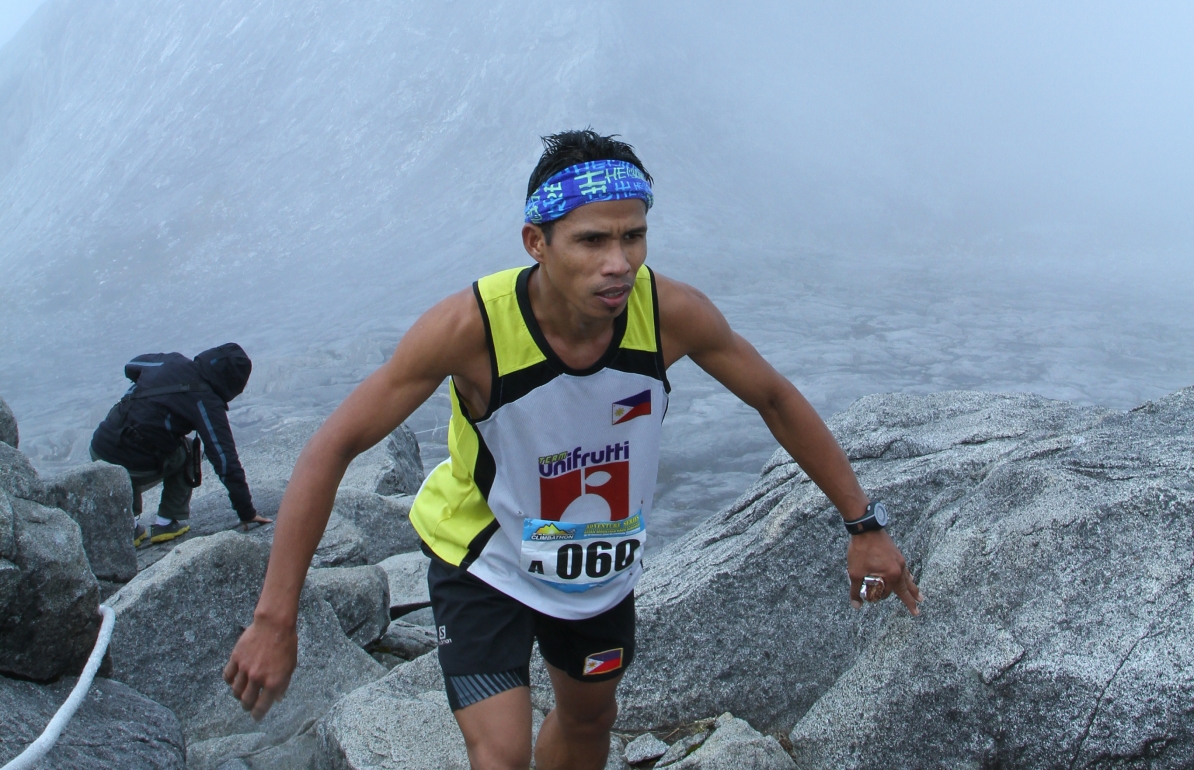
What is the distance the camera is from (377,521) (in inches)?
270

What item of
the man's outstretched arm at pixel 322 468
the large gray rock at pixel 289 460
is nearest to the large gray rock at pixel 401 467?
the large gray rock at pixel 289 460

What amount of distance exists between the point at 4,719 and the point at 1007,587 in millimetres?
2771

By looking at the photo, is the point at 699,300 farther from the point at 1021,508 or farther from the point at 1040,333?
the point at 1040,333

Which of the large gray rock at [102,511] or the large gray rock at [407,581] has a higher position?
the large gray rock at [102,511]

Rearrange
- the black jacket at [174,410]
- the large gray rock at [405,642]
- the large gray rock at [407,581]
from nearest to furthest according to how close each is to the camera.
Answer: the large gray rock at [405,642], the large gray rock at [407,581], the black jacket at [174,410]

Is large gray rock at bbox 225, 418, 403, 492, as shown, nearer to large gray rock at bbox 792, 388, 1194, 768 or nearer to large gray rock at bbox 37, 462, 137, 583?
large gray rock at bbox 37, 462, 137, 583

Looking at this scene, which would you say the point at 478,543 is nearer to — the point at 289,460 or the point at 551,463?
the point at 551,463

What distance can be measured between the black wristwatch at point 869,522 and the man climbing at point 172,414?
4672 mm

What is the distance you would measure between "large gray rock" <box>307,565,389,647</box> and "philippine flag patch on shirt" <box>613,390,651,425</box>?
258cm

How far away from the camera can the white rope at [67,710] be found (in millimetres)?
2350

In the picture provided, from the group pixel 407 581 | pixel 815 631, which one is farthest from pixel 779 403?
pixel 407 581

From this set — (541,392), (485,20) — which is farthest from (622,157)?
(485,20)

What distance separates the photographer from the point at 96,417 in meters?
17.5

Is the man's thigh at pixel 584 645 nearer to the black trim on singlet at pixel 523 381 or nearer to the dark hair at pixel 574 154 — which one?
the black trim on singlet at pixel 523 381
